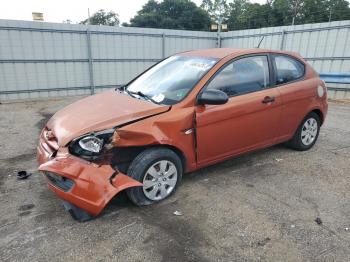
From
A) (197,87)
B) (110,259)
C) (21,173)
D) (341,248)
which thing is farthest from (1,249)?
(341,248)

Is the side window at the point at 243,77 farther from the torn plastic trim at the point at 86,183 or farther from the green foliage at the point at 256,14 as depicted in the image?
the green foliage at the point at 256,14

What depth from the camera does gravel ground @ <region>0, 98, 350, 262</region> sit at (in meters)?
2.66

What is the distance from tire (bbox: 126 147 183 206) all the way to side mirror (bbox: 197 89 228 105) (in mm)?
692

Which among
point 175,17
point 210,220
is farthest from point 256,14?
point 210,220

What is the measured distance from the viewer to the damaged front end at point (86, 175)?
2.86m

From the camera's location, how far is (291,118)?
4.57 meters

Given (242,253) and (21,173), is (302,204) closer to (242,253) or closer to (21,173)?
(242,253)

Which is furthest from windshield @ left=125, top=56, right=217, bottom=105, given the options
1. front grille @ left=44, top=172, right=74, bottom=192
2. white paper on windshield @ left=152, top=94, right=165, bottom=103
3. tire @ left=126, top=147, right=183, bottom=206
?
front grille @ left=44, top=172, right=74, bottom=192

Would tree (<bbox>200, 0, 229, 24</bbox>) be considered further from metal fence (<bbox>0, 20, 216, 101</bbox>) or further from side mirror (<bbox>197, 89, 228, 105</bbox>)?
side mirror (<bbox>197, 89, 228, 105</bbox>)

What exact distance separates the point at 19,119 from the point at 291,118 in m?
6.50

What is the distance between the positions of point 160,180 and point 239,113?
1.32 m

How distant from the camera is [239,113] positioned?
386 centimetres

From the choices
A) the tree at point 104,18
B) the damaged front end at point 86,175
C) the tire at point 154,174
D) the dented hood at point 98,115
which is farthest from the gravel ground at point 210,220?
the tree at point 104,18

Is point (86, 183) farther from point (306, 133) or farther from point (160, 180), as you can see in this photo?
point (306, 133)
